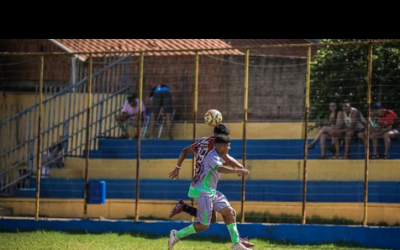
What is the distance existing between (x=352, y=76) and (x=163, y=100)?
15.0 ft

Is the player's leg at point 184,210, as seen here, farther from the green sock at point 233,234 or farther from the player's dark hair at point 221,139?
the player's dark hair at point 221,139

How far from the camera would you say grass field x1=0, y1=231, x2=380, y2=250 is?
13414 mm

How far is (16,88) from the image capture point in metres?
22.3

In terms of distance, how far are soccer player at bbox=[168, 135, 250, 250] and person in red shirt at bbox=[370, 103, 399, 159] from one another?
16.0 ft

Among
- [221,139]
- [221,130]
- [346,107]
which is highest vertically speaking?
[346,107]

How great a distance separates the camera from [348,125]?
1656 centimetres

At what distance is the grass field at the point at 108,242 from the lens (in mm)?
13414

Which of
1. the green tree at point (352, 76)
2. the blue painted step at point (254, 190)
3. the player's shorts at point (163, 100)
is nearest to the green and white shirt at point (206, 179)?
the blue painted step at point (254, 190)

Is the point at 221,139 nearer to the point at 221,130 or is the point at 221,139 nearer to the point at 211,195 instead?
the point at 221,130

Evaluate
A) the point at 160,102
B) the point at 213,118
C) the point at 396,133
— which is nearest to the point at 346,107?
the point at 396,133

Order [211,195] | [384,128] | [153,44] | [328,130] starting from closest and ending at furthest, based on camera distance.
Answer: [211,195]
[384,128]
[328,130]
[153,44]
